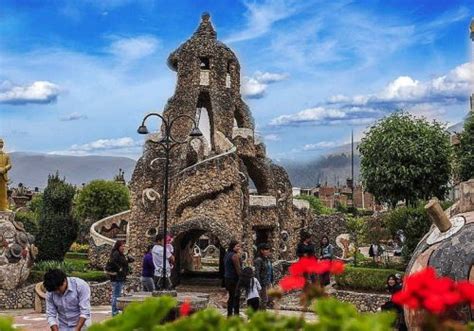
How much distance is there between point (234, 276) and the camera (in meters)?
12.3

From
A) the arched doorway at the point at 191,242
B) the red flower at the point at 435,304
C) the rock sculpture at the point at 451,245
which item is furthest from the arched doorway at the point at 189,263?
the red flower at the point at 435,304

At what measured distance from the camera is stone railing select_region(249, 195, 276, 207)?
2490 centimetres

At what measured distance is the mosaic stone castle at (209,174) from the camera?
21.4m

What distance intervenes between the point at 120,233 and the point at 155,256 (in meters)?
19.2

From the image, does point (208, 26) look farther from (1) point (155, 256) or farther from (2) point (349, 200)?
(2) point (349, 200)

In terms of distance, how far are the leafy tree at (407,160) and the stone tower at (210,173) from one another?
8.32 meters

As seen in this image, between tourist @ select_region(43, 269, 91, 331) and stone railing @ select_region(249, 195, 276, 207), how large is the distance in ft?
60.0

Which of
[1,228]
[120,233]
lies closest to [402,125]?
[120,233]

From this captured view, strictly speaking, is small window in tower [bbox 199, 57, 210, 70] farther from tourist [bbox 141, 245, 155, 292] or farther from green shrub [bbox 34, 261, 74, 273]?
tourist [bbox 141, 245, 155, 292]

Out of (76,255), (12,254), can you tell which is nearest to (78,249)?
(76,255)

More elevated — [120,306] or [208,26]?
[208,26]

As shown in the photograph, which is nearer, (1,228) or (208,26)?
(1,228)

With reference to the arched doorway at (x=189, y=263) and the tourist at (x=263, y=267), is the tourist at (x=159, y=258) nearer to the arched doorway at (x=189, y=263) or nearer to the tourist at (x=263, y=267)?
the tourist at (x=263, y=267)

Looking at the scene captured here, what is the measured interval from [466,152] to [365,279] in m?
13.4
